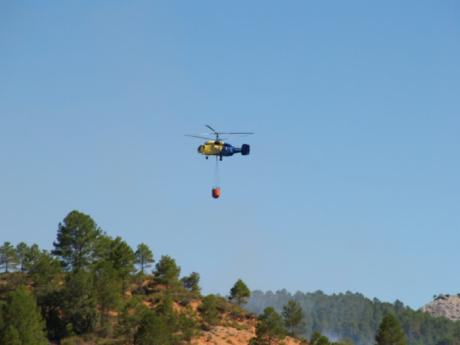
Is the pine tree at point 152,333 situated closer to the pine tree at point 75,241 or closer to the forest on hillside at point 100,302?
the forest on hillside at point 100,302

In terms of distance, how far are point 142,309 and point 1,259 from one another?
41032 millimetres

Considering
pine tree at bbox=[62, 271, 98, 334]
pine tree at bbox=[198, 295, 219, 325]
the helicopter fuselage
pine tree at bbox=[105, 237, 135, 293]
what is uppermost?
the helicopter fuselage

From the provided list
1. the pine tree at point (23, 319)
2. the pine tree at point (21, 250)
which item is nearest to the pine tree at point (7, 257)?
the pine tree at point (21, 250)

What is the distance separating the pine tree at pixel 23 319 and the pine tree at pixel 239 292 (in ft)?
185

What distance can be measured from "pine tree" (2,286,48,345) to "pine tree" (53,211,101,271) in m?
21.9

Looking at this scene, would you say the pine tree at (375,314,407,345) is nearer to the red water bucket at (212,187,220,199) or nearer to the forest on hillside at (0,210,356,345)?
the forest on hillside at (0,210,356,345)

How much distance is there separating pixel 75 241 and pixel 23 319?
83.9ft

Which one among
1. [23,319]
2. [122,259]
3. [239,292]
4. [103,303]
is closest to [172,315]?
[103,303]

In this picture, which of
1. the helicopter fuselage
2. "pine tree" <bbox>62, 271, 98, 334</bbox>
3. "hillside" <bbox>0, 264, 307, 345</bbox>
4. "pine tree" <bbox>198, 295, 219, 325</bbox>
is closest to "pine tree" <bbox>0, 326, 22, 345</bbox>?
"hillside" <bbox>0, 264, 307, 345</bbox>

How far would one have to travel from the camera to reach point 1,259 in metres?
135

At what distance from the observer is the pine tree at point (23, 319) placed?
83125mm

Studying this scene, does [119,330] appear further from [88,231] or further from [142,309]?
[88,231]

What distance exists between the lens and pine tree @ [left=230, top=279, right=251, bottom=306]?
139375 millimetres

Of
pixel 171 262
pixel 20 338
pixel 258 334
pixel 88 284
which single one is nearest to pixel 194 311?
pixel 171 262
